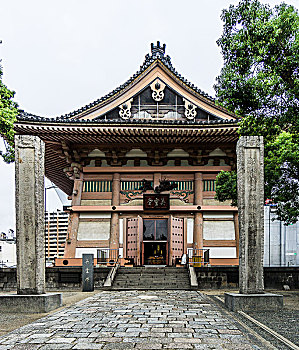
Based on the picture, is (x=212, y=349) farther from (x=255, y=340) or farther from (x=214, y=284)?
(x=214, y=284)

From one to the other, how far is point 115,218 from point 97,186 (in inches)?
81.0

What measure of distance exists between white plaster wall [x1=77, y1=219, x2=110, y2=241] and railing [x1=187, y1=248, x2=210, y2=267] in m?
4.35

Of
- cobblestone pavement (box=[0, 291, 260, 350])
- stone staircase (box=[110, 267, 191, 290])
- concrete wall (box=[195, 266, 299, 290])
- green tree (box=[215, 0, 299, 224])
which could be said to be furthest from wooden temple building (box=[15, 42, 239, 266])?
cobblestone pavement (box=[0, 291, 260, 350])

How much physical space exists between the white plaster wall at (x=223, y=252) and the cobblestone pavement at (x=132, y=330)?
370 inches

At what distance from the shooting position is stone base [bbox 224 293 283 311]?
9.43 metres

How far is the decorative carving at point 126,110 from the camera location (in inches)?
829

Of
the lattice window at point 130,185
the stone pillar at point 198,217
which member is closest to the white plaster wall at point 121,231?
the lattice window at point 130,185

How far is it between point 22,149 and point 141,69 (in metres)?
13.4

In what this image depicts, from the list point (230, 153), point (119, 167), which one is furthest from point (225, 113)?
point (119, 167)

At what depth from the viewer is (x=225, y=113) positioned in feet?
69.5

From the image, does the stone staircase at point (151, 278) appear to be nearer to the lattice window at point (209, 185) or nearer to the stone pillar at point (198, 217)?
the stone pillar at point (198, 217)

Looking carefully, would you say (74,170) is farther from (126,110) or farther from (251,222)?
(251,222)

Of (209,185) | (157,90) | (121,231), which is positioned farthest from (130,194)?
(157,90)

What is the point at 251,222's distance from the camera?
32.6ft
